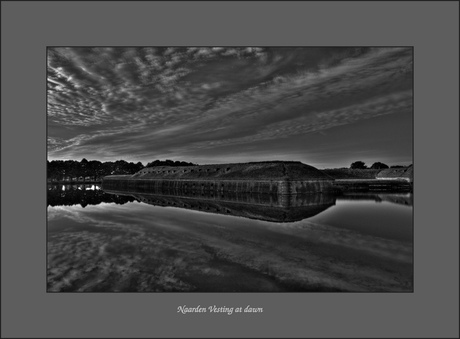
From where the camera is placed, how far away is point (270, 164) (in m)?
77.4

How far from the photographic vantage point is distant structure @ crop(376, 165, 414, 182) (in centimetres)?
10532

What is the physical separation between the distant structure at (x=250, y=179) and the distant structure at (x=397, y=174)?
155 feet

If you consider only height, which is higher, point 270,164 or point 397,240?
point 270,164

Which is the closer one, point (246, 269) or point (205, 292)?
point (205, 292)

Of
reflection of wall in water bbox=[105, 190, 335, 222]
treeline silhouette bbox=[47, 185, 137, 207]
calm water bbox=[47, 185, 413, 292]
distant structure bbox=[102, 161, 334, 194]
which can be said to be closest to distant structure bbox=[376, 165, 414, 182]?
distant structure bbox=[102, 161, 334, 194]

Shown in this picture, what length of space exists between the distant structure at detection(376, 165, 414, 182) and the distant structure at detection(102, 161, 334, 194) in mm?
47191

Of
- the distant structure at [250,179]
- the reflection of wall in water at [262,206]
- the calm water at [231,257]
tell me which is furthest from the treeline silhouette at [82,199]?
the distant structure at [250,179]

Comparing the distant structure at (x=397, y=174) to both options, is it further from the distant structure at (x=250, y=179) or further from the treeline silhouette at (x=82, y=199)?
the treeline silhouette at (x=82, y=199)

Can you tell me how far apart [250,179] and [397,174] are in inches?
3161

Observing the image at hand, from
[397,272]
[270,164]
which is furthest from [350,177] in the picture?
[397,272]

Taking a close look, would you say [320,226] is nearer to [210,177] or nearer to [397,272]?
[397,272]

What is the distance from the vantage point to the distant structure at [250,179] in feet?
217

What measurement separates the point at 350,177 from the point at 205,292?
148m

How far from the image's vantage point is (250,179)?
71375 millimetres
